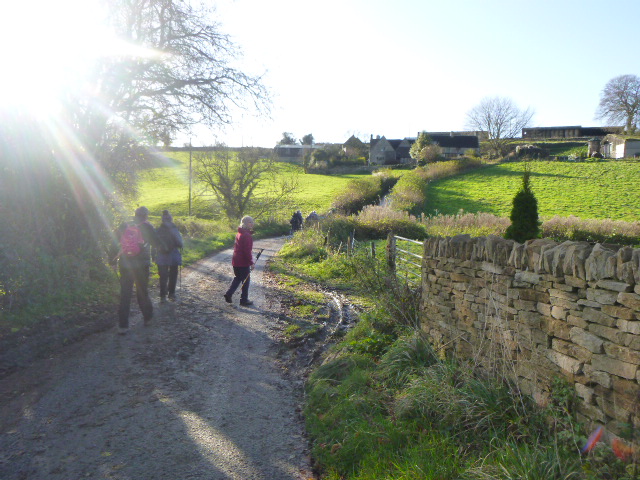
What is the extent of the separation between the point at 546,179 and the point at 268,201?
31348mm

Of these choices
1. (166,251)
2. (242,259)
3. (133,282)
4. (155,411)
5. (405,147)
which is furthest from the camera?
(405,147)

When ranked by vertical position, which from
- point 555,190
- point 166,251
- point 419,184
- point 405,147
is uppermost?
point 405,147

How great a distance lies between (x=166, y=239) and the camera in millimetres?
10750

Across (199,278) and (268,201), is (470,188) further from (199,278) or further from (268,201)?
(199,278)

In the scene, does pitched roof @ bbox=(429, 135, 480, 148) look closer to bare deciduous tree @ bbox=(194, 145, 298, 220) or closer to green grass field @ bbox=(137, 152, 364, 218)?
green grass field @ bbox=(137, 152, 364, 218)

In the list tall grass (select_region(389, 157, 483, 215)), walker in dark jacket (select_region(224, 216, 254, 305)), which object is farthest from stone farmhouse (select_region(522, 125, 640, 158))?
walker in dark jacket (select_region(224, 216, 254, 305))

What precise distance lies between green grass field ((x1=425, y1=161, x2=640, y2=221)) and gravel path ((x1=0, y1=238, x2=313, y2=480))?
3234cm

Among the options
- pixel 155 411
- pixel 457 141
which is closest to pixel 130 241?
pixel 155 411

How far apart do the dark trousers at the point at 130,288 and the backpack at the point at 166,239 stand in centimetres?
186

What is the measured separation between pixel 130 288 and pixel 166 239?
244 cm

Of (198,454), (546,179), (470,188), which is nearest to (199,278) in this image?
(198,454)

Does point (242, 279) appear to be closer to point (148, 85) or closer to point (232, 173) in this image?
point (148, 85)

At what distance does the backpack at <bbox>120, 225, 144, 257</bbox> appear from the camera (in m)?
8.42

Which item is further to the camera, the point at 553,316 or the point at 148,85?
the point at 148,85
